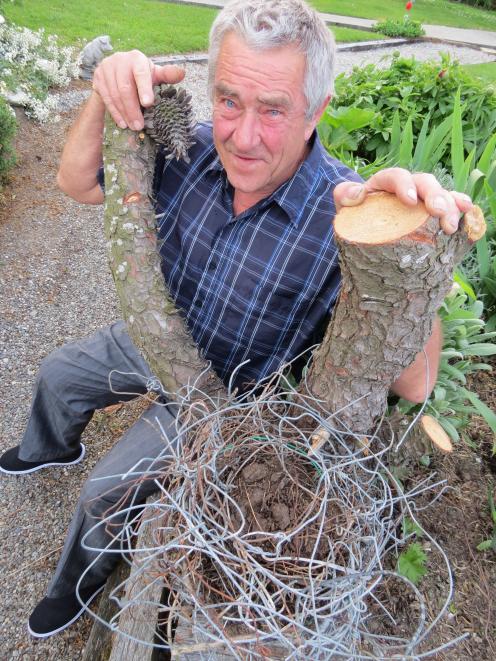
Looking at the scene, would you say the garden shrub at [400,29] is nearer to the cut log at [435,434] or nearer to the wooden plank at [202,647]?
Result: the cut log at [435,434]

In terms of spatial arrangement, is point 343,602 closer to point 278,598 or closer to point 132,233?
point 278,598

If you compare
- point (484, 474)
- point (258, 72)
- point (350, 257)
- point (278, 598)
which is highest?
point (258, 72)

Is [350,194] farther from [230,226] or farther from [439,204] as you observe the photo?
[230,226]

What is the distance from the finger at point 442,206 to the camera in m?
1.04

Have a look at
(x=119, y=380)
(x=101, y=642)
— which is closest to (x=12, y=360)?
(x=119, y=380)

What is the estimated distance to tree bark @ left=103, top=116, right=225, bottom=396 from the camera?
5.51 ft

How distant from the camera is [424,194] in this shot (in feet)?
3.54

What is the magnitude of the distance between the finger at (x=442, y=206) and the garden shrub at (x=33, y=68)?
5.26m

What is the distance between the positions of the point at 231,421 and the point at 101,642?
3.45 feet

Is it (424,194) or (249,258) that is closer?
(424,194)

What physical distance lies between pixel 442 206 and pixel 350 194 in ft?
0.79

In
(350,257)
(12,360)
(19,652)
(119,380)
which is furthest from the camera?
(12,360)

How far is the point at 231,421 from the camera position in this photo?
151 cm

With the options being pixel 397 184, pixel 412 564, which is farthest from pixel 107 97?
pixel 412 564
